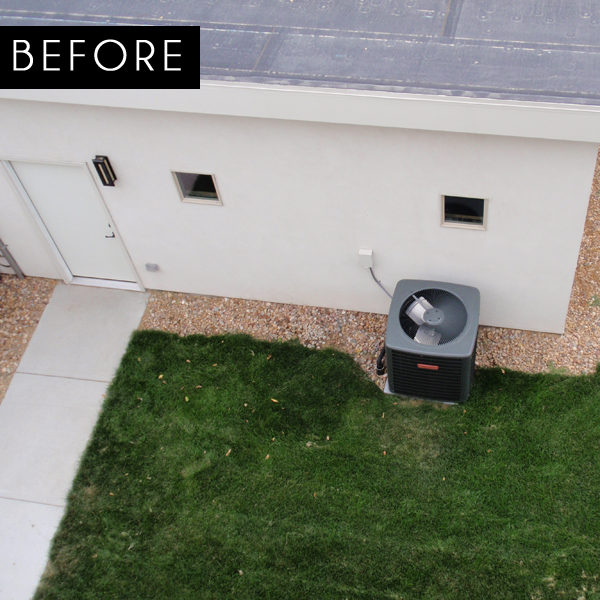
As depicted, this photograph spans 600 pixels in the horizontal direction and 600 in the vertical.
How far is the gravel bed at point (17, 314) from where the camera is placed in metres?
8.90

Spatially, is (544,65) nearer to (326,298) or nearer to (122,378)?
(326,298)

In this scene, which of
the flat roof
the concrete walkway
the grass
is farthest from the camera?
the concrete walkway

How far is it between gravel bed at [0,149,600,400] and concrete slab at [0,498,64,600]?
178 cm

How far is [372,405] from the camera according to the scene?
786cm

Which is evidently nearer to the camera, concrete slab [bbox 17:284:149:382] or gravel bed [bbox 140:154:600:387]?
gravel bed [bbox 140:154:600:387]

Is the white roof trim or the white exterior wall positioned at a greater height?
the white roof trim

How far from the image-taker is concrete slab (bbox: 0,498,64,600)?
273 inches

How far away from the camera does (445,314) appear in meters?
7.49

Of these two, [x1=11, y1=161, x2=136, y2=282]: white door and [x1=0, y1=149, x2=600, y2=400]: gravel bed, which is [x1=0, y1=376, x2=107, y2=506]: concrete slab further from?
[x1=11, y1=161, x2=136, y2=282]: white door

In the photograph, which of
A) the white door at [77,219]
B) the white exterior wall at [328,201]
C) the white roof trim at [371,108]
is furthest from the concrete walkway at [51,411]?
the white roof trim at [371,108]

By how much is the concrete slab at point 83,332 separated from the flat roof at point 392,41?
12.6ft

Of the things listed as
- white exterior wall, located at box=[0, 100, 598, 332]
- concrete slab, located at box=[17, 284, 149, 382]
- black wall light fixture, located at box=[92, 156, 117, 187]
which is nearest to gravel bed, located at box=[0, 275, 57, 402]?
concrete slab, located at box=[17, 284, 149, 382]

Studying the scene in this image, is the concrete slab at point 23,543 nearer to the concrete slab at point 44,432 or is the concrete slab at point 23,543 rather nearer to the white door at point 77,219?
the concrete slab at point 44,432

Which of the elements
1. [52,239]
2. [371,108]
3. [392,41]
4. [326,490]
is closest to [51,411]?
[52,239]
